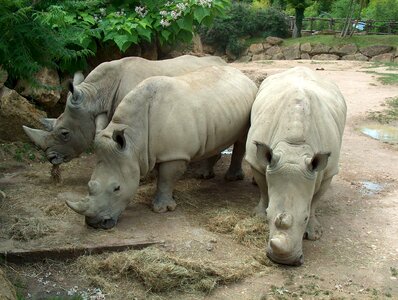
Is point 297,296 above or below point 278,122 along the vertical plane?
below

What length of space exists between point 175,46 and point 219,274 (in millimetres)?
5602

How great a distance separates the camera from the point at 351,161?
9438 millimetres

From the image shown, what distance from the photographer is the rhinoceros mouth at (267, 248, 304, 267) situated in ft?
18.4

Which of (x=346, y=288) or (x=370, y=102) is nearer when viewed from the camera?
(x=346, y=288)

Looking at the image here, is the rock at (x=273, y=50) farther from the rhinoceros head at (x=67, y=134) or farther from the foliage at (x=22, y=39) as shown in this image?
the foliage at (x=22, y=39)

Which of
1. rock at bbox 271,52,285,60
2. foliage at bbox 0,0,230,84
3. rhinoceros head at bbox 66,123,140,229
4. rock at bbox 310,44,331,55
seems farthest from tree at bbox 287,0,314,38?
rhinoceros head at bbox 66,123,140,229

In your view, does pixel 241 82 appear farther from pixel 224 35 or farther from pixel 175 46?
pixel 224 35

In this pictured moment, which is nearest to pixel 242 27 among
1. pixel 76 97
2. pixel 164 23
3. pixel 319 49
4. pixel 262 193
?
pixel 319 49

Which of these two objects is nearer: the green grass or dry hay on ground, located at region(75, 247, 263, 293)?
dry hay on ground, located at region(75, 247, 263, 293)

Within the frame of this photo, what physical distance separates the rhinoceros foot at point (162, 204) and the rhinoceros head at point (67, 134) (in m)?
1.45

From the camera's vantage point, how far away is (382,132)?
38.1 ft

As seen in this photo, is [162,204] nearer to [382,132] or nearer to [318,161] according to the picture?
[318,161]

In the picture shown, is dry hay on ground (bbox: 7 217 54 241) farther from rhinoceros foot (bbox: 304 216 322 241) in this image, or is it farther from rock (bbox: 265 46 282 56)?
rock (bbox: 265 46 282 56)

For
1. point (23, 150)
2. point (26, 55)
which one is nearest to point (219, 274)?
point (26, 55)
